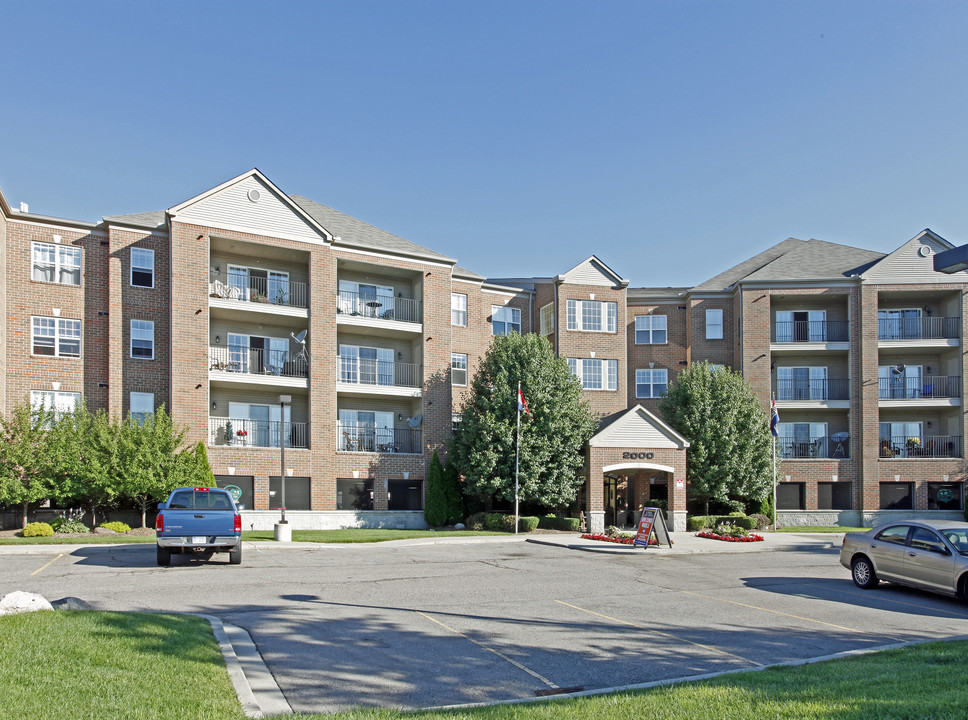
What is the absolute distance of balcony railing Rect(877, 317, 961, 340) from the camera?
39.8 metres

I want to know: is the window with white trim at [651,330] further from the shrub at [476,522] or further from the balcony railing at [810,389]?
the shrub at [476,522]

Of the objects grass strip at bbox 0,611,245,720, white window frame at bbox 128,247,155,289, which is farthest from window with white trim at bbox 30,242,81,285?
grass strip at bbox 0,611,245,720

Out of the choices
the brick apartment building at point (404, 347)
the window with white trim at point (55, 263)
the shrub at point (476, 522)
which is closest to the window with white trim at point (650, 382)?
the brick apartment building at point (404, 347)

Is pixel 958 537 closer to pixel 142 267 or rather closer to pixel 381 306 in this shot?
pixel 381 306

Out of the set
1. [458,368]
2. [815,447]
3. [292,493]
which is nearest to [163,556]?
[292,493]

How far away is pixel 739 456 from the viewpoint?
3484 centimetres

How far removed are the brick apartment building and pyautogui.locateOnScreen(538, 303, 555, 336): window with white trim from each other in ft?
1.33

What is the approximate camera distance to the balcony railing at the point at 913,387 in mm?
39531

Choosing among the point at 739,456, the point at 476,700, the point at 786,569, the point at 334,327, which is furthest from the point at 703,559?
the point at 334,327

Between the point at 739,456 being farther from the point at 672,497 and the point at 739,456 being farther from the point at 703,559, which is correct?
the point at 703,559

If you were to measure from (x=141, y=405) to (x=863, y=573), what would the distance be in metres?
26.0

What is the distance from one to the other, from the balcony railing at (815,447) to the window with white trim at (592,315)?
10533 mm

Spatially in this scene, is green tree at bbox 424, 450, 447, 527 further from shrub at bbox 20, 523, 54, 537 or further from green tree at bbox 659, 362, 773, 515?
shrub at bbox 20, 523, 54, 537

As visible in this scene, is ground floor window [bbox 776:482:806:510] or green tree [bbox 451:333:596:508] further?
ground floor window [bbox 776:482:806:510]
